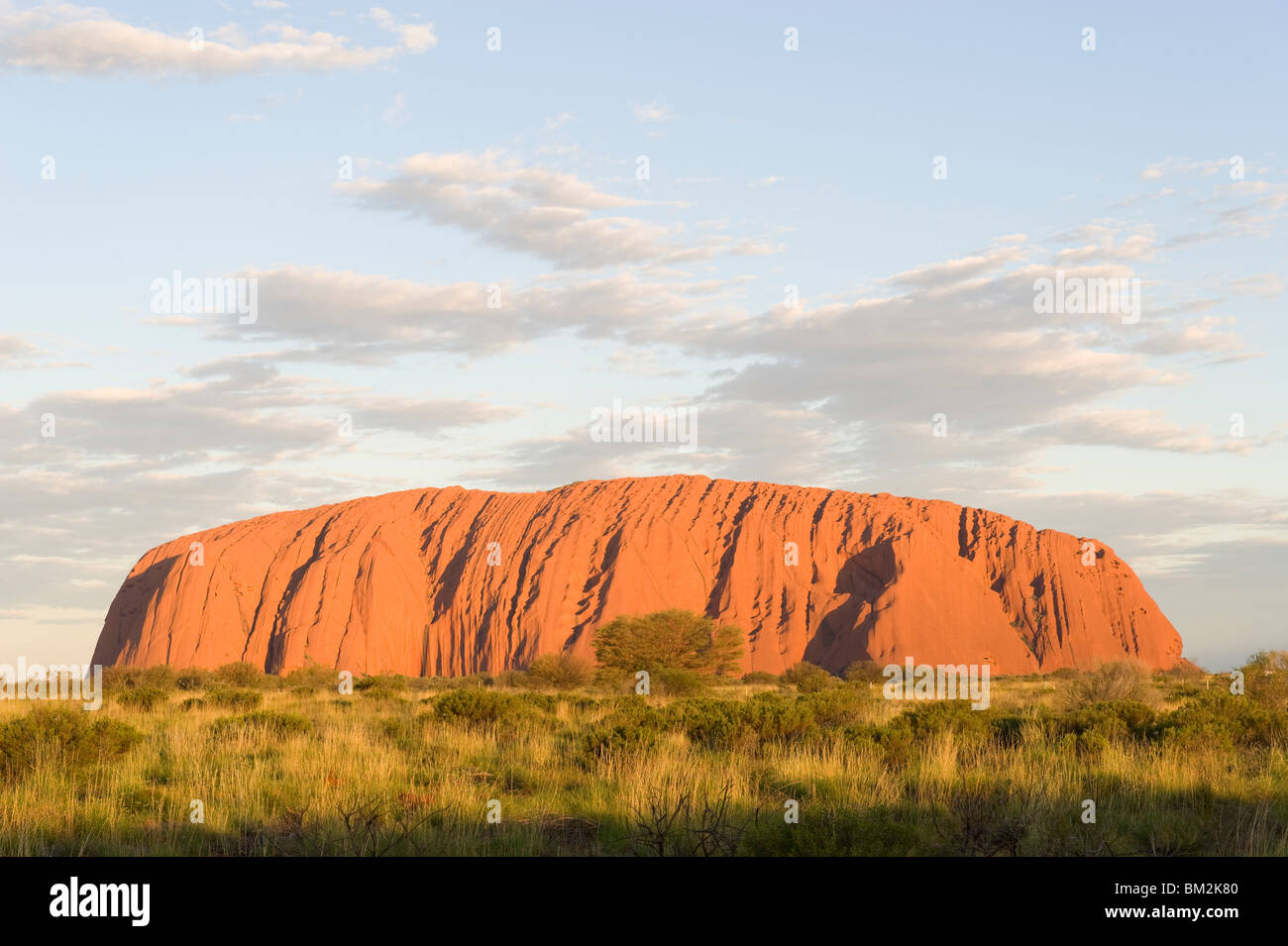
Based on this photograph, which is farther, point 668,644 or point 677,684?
point 668,644

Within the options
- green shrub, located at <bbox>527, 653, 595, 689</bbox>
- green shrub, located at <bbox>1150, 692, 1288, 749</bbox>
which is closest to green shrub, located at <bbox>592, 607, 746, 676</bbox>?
green shrub, located at <bbox>527, 653, 595, 689</bbox>

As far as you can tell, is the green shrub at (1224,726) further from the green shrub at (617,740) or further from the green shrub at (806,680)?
the green shrub at (806,680)

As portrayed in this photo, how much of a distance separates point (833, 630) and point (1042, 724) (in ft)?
191

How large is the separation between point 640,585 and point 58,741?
65.1 metres

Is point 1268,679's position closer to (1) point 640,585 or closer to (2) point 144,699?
(2) point 144,699

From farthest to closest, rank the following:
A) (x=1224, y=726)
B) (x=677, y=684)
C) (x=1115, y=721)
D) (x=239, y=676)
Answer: (x=239, y=676), (x=677, y=684), (x=1115, y=721), (x=1224, y=726)

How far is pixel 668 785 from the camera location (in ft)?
30.6

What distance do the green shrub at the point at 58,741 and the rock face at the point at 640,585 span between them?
59.4 meters

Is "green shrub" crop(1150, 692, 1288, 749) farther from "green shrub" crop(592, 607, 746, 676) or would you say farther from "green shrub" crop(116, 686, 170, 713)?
"green shrub" crop(592, 607, 746, 676)

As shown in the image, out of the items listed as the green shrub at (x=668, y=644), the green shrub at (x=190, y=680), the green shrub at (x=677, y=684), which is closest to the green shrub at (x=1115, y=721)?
the green shrub at (x=677, y=684)

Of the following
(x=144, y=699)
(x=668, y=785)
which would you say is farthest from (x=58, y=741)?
(x=144, y=699)
